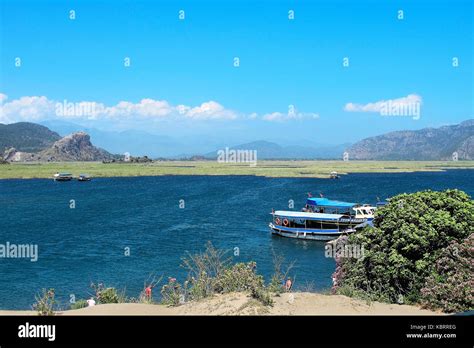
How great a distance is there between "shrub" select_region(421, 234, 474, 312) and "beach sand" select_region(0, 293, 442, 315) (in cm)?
74

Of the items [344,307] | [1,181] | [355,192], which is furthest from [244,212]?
[1,181]

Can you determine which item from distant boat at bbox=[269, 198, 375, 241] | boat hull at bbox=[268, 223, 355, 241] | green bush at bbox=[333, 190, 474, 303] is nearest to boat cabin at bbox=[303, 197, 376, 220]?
distant boat at bbox=[269, 198, 375, 241]

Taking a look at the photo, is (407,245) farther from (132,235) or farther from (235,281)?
(132,235)

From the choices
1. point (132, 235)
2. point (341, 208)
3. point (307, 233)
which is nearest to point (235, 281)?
point (307, 233)

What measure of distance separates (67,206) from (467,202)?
75.6 m

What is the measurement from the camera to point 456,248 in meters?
20.7

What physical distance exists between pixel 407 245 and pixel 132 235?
4143 centimetres

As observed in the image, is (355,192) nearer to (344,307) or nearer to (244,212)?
(244,212)

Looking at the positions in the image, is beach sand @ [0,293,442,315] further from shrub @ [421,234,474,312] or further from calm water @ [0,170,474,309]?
calm water @ [0,170,474,309]

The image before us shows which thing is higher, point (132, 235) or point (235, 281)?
point (235, 281)

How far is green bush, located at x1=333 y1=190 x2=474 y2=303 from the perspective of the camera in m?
21.6

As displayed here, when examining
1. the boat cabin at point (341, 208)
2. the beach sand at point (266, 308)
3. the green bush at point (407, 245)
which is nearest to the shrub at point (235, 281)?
the beach sand at point (266, 308)

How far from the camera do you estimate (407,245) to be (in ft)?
74.2
